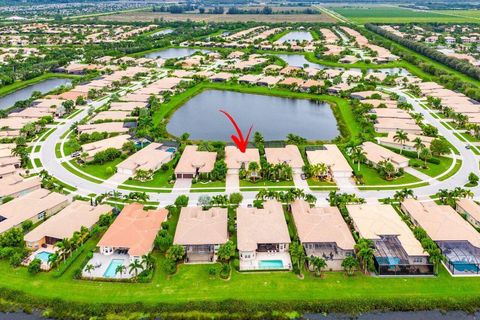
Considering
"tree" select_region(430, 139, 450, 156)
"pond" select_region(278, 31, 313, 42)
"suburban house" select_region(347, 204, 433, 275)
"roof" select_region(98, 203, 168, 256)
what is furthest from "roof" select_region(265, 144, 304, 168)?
"pond" select_region(278, 31, 313, 42)

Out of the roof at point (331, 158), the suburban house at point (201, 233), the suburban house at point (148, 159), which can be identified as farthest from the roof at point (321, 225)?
the suburban house at point (148, 159)

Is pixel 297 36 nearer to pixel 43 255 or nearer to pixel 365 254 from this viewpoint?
pixel 365 254

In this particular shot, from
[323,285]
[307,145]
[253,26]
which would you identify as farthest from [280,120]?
[253,26]

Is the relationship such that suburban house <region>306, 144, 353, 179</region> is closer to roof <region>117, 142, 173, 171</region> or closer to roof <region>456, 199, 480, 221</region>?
roof <region>456, 199, 480, 221</region>

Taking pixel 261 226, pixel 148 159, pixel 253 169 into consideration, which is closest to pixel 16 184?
pixel 148 159

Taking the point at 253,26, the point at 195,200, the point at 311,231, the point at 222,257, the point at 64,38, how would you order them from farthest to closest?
the point at 253,26, the point at 64,38, the point at 195,200, the point at 311,231, the point at 222,257

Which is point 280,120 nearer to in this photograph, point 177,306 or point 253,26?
point 177,306
